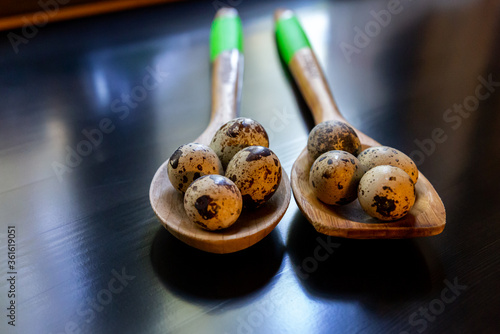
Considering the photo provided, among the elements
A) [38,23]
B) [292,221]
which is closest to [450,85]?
[292,221]

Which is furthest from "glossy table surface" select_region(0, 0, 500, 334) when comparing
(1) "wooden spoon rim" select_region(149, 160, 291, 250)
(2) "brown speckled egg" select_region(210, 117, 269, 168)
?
(2) "brown speckled egg" select_region(210, 117, 269, 168)

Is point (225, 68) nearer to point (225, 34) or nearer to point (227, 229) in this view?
point (225, 34)

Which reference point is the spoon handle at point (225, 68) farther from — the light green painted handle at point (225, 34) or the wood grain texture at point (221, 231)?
the wood grain texture at point (221, 231)

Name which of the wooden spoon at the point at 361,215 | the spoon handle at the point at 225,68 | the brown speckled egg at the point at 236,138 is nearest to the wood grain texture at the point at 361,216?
the wooden spoon at the point at 361,215

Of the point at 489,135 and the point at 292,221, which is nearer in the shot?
the point at 292,221

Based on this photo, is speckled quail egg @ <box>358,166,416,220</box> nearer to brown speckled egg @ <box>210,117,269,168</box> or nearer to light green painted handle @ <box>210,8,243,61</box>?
brown speckled egg @ <box>210,117,269,168</box>

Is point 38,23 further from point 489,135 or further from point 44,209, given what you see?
point 489,135
